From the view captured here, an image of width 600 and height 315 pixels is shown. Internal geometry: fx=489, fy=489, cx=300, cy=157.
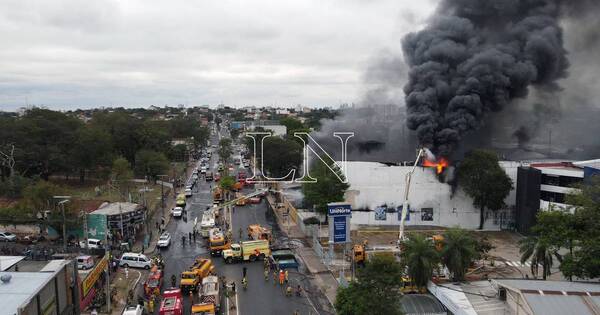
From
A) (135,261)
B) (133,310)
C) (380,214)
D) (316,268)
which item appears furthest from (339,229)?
(133,310)

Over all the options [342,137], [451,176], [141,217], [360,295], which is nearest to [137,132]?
[342,137]

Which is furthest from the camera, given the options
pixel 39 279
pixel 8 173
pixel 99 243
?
pixel 8 173

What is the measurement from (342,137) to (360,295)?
3959 centimetres

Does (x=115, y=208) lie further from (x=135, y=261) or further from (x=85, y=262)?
(x=85, y=262)

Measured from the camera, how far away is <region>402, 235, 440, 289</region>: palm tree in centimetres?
1906

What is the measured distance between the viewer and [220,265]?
81.8 feet

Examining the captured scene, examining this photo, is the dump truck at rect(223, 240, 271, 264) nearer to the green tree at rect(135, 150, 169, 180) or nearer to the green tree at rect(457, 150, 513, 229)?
the green tree at rect(457, 150, 513, 229)

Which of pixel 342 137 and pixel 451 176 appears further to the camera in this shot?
pixel 342 137

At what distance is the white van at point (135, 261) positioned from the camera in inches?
944

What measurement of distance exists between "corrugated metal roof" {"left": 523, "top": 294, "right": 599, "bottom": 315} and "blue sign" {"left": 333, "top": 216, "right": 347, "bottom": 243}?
35.1 ft

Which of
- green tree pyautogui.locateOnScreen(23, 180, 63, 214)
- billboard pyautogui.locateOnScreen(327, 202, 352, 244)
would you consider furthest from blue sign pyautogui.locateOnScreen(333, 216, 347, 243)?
green tree pyautogui.locateOnScreen(23, 180, 63, 214)

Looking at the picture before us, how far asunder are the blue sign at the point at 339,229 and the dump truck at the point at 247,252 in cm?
375

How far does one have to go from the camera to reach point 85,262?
21688 millimetres

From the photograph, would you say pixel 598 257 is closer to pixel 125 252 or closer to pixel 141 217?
pixel 125 252
